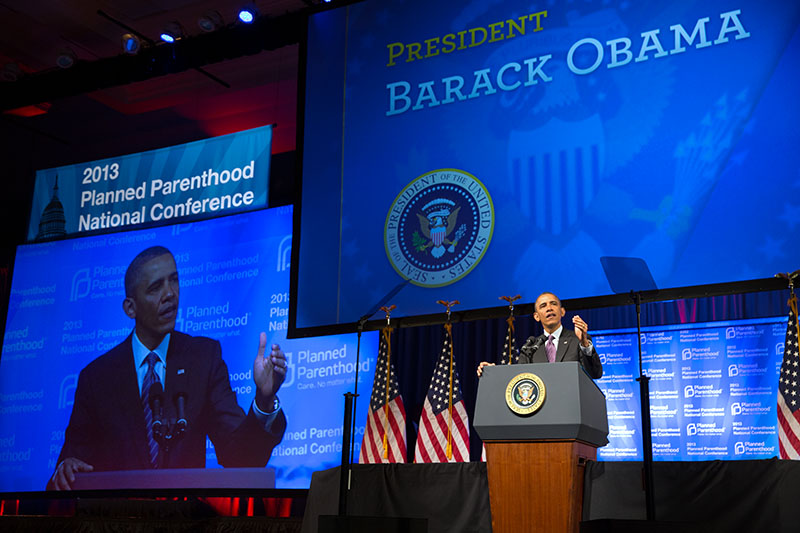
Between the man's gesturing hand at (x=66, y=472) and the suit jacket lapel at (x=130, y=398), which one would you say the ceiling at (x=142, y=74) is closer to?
the suit jacket lapel at (x=130, y=398)

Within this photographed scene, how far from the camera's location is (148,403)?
717cm

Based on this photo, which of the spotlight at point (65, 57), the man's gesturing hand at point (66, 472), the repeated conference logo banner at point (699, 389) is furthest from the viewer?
the spotlight at point (65, 57)

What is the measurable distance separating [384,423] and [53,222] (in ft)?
15.1

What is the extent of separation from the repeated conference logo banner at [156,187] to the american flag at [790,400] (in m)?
4.66

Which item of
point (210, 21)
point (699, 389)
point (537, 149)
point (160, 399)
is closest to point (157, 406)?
point (160, 399)

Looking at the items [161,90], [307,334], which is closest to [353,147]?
[307,334]

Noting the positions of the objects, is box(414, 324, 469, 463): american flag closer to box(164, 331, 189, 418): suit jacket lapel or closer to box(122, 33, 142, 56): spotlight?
box(164, 331, 189, 418): suit jacket lapel

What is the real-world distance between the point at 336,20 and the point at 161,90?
11.7 ft

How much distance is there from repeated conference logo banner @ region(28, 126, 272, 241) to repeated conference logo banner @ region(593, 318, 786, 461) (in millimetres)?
3602

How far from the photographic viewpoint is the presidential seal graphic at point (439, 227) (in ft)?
18.1

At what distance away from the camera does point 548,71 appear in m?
5.55

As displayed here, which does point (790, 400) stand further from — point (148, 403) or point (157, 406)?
point (148, 403)

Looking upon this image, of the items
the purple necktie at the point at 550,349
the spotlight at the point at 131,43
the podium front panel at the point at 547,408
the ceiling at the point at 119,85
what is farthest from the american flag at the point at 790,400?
the spotlight at the point at 131,43

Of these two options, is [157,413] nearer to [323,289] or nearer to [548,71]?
[323,289]
